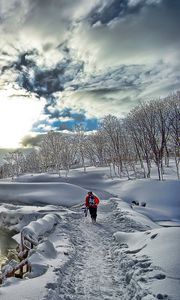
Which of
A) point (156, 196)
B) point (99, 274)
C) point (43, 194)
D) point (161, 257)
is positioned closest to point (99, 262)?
point (99, 274)

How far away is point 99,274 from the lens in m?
9.19

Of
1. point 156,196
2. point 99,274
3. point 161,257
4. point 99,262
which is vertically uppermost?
point 161,257

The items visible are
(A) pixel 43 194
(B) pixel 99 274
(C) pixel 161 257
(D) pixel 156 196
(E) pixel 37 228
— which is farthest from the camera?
(A) pixel 43 194

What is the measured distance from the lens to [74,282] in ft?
27.9

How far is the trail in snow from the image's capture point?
24.6 ft

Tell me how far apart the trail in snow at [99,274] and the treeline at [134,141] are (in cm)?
2173

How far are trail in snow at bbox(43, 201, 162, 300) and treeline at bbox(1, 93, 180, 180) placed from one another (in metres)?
21.7

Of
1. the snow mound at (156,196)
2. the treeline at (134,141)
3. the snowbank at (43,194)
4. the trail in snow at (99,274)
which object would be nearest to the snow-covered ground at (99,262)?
the trail in snow at (99,274)

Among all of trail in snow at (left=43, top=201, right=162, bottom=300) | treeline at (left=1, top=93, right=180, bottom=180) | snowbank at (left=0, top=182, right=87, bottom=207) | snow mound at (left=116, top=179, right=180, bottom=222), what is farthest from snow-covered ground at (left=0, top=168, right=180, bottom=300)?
treeline at (left=1, top=93, right=180, bottom=180)

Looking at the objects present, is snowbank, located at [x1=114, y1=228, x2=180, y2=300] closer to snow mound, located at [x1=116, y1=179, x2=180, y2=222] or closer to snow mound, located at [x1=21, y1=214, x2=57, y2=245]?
snow mound, located at [x1=21, y1=214, x2=57, y2=245]

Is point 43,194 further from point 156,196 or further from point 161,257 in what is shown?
point 161,257

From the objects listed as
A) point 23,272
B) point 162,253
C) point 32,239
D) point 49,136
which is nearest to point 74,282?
point 23,272

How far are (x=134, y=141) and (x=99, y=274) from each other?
46.8 meters

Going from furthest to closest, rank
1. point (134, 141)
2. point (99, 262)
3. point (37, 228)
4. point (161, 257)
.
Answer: point (134, 141), point (37, 228), point (99, 262), point (161, 257)
